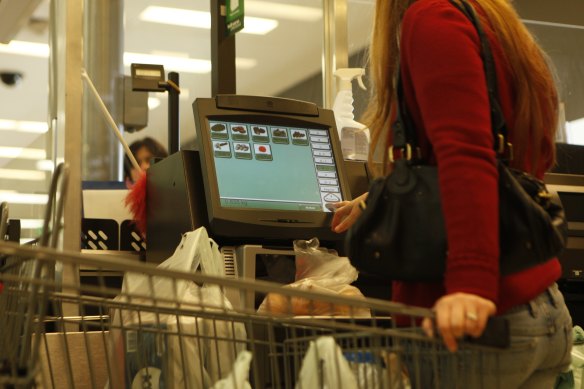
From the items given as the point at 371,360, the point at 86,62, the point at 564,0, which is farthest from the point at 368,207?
the point at 564,0

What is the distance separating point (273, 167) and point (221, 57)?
602 millimetres

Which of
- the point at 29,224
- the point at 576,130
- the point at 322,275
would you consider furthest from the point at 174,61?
the point at 322,275

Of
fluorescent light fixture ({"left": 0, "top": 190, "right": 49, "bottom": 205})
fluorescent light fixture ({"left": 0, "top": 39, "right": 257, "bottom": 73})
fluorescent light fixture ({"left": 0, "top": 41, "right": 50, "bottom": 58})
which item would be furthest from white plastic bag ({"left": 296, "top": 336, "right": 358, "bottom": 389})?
fluorescent light fixture ({"left": 0, "top": 41, "right": 50, "bottom": 58})

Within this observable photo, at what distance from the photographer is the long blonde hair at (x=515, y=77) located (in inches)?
62.0

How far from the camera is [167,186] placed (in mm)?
2496

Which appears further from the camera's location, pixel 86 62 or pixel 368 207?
pixel 86 62

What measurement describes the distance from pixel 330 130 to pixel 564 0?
4.34m

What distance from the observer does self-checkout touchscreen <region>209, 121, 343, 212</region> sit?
7.89ft

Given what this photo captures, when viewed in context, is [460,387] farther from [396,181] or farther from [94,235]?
[94,235]

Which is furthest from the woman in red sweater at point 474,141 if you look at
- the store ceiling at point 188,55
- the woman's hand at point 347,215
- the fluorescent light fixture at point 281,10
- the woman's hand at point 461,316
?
the fluorescent light fixture at point 281,10

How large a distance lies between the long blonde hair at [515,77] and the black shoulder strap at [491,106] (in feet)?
0.19

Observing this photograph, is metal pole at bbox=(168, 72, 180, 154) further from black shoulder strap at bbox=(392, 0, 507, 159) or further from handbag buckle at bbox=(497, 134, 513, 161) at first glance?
handbag buckle at bbox=(497, 134, 513, 161)

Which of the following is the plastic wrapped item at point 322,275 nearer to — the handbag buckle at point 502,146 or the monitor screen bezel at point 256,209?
the monitor screen bezel at point 256,209

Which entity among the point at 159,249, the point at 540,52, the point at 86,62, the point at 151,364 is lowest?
the point at 151,364
